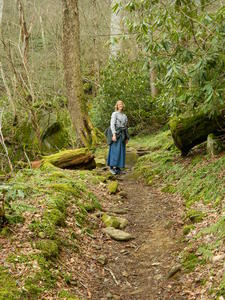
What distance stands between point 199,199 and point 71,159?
13.4 feet

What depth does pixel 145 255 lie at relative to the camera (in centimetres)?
486

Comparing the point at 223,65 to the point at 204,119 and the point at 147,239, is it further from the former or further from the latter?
the point at 147,239

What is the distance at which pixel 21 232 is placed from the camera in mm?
4301

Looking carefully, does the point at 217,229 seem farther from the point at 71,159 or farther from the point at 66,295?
the point at 71,159

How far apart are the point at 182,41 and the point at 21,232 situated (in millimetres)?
4322

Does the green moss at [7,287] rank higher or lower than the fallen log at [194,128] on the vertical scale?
lower

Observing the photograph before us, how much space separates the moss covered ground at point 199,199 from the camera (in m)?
3.93

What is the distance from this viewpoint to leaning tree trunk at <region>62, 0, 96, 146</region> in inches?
473

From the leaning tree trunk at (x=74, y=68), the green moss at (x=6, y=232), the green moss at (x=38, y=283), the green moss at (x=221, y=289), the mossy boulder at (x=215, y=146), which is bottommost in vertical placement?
the green moss at (x=221, y=289)

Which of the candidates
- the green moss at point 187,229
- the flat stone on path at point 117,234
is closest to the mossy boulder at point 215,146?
the green moss at point 187,229

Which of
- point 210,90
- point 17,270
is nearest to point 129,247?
point 17,270

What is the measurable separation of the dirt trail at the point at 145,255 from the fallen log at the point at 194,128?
159 cm

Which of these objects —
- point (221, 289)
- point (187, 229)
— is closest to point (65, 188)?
point (187, 229)

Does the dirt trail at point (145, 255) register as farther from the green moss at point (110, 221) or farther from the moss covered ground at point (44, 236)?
the moss covered ground at point (44, 236)
